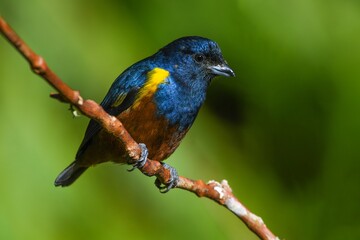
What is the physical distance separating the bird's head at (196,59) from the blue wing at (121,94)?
0.17 m

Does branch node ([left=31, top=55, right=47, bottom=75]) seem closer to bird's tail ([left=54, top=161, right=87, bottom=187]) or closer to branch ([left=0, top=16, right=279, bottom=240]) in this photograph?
branch ([left=0, top=16, right=279, bottom=240])

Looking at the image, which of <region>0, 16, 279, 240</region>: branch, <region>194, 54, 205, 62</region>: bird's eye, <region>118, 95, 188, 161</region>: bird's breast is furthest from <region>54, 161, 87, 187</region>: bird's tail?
<region>194, 54, 205, 62</region>: bird's eye

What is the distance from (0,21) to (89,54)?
2002 mm

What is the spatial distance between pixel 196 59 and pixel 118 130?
1.50 metres

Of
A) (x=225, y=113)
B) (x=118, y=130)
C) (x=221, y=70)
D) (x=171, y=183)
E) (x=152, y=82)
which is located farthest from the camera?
(x=225, y=113)

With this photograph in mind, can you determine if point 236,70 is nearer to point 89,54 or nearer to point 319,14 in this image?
point 319,14

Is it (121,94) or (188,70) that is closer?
(121,94)

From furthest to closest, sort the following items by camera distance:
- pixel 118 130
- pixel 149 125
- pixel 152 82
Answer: pixel 152 82, pixel 149 125, pixel 118 130

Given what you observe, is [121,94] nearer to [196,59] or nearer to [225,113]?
[196,59]

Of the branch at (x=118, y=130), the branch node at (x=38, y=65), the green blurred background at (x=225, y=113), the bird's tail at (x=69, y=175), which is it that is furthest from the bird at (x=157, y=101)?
the branch node at (x=38, y=65)

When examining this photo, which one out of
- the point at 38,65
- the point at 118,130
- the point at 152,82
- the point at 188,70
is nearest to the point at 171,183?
the point at 152,82

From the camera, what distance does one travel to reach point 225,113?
13.1 feet

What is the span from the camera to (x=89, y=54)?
358 cm

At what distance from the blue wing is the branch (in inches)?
22.1
